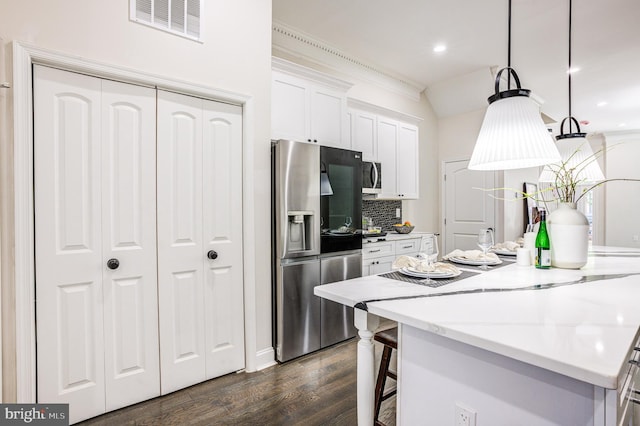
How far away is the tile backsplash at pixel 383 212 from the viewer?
4.52 meters

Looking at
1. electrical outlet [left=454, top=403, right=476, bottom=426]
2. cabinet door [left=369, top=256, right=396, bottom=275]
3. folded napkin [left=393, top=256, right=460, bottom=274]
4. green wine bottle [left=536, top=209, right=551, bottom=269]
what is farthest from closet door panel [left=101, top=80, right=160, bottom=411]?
green wine bottle [left=536, top=209, right=551, bottom=269]

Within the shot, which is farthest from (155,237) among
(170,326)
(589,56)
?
(589,56)

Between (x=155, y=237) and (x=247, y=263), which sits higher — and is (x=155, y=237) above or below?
above

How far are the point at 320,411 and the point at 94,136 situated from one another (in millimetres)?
2102

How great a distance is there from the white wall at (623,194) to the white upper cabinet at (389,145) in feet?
19.1

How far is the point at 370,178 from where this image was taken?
391 cm

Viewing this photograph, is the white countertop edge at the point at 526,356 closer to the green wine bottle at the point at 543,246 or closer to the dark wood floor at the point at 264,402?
the green wine bottle at the point at 543,246

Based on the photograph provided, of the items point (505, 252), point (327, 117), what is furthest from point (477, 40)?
point (505, 252)

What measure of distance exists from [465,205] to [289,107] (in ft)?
11.4

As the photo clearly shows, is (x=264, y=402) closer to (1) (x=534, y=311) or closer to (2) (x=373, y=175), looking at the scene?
(1) (x=534, y=311)

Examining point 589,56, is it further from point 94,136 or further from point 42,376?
point 42,376

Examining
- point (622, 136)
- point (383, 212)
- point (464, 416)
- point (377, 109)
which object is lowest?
point (464, 416)

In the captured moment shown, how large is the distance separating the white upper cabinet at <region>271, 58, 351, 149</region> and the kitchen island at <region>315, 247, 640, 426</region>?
1.79 m

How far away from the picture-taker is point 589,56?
4.06m
